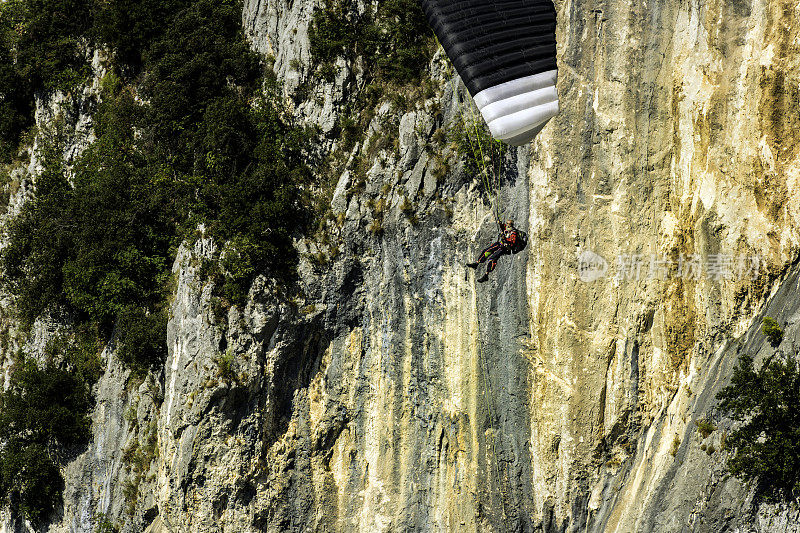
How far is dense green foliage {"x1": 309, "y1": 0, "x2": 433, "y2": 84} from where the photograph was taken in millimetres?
13828

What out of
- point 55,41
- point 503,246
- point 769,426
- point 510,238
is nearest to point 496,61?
point 510,238

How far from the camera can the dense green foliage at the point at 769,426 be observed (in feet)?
30.3

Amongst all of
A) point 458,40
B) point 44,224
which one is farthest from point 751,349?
point 44,224

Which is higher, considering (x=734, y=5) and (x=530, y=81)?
(x=734, y=5)

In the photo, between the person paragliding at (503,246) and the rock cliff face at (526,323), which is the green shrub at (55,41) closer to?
the rock cliff face at (526,323)

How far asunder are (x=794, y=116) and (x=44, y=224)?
17.9 m

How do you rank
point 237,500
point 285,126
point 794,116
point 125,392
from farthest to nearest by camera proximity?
1. point 125,392
2. point 285,126
3. point 237,500
4. point 794,116

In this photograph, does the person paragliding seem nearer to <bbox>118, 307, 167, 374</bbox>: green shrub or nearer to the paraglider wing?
the paraglider wing

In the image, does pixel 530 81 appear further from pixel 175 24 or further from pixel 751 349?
A: pixel 175 24

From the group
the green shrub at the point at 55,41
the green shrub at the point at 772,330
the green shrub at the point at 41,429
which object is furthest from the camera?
the green shrub at the point at 55,41

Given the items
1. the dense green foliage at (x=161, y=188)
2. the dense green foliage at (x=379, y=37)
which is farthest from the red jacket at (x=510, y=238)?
the dense green foliage at (x=161, y=188)

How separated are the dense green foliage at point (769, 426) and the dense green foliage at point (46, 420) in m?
15.2

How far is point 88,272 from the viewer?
52.5 feet

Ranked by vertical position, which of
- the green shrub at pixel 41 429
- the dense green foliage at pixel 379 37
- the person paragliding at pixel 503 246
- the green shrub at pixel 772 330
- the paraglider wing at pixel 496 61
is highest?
the dense green foliage at pixel 379 37
